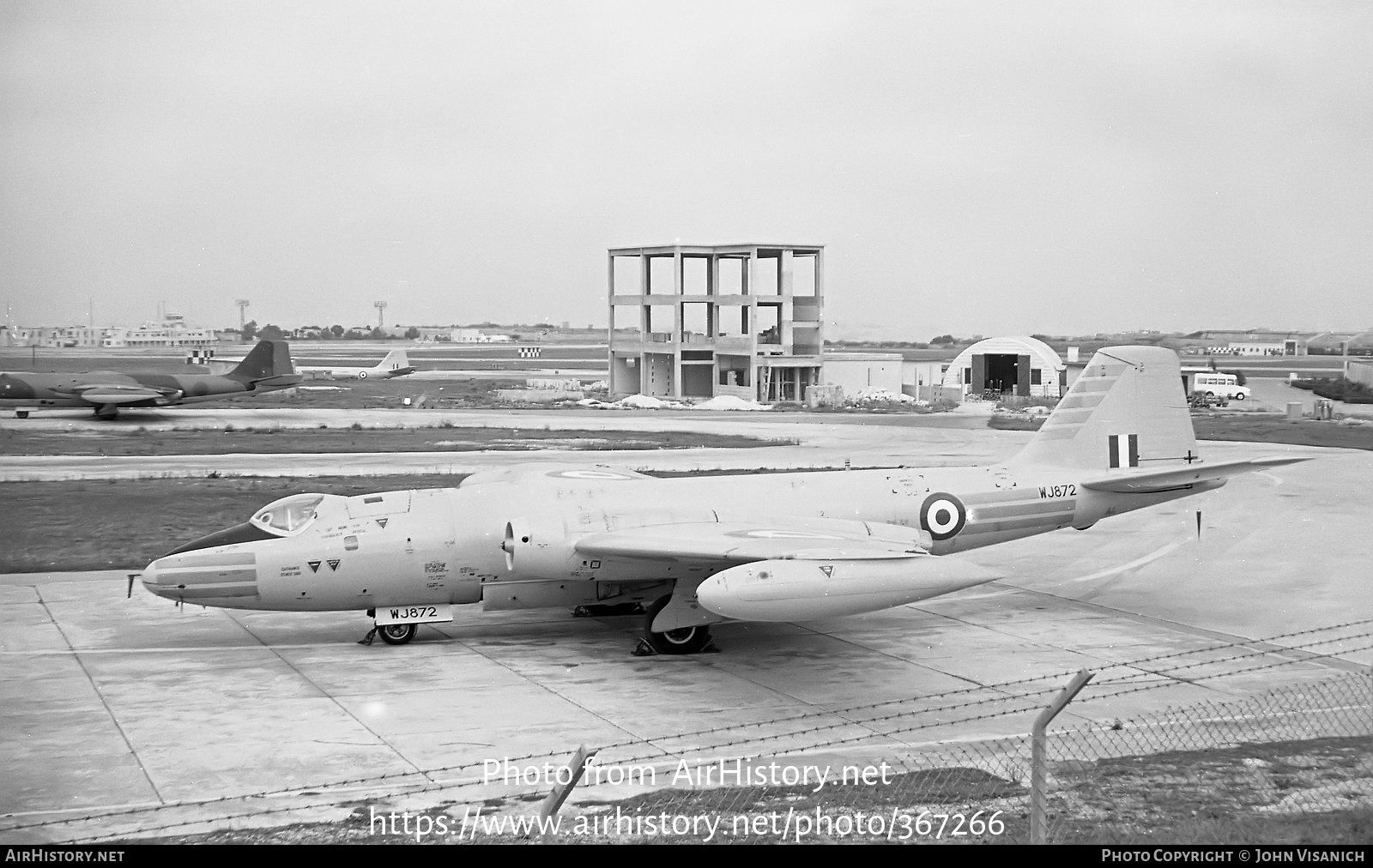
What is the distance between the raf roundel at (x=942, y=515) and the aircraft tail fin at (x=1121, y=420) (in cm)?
238

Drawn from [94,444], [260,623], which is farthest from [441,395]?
[260,623]

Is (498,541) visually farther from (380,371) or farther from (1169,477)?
(380,371)

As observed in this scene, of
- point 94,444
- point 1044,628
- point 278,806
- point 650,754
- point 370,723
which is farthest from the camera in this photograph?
point 94,444

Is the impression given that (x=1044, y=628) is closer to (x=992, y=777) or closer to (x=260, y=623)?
(x=992, y=777)

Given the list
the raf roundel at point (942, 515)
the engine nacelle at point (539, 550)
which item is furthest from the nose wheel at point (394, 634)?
the raf roundel at point (942, 515)

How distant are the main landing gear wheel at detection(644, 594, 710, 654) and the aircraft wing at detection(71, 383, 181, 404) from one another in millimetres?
42903

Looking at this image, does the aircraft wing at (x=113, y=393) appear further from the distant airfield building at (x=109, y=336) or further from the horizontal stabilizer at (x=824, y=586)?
the horizontal stabilizer at (x=824, y=586)

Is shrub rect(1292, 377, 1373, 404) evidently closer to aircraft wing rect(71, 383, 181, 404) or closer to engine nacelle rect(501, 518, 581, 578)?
engine nacelle rect(501, 518, 581, 578)

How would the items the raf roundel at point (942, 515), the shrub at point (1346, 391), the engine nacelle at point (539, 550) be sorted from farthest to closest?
the shrub at point (1346, 391), the raf roundel at point (942, 515), the engine nacelle at point (539, 550)

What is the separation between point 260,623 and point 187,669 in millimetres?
2958

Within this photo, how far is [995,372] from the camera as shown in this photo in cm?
7788

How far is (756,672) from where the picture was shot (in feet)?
53.2

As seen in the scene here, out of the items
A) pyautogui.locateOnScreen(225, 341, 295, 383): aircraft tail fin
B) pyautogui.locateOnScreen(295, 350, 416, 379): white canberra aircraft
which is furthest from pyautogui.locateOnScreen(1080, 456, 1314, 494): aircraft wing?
pyautogui.locateOnScreen(295, 350, 416, 379): white canberra aircraft

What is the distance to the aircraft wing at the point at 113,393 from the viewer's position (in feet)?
171
